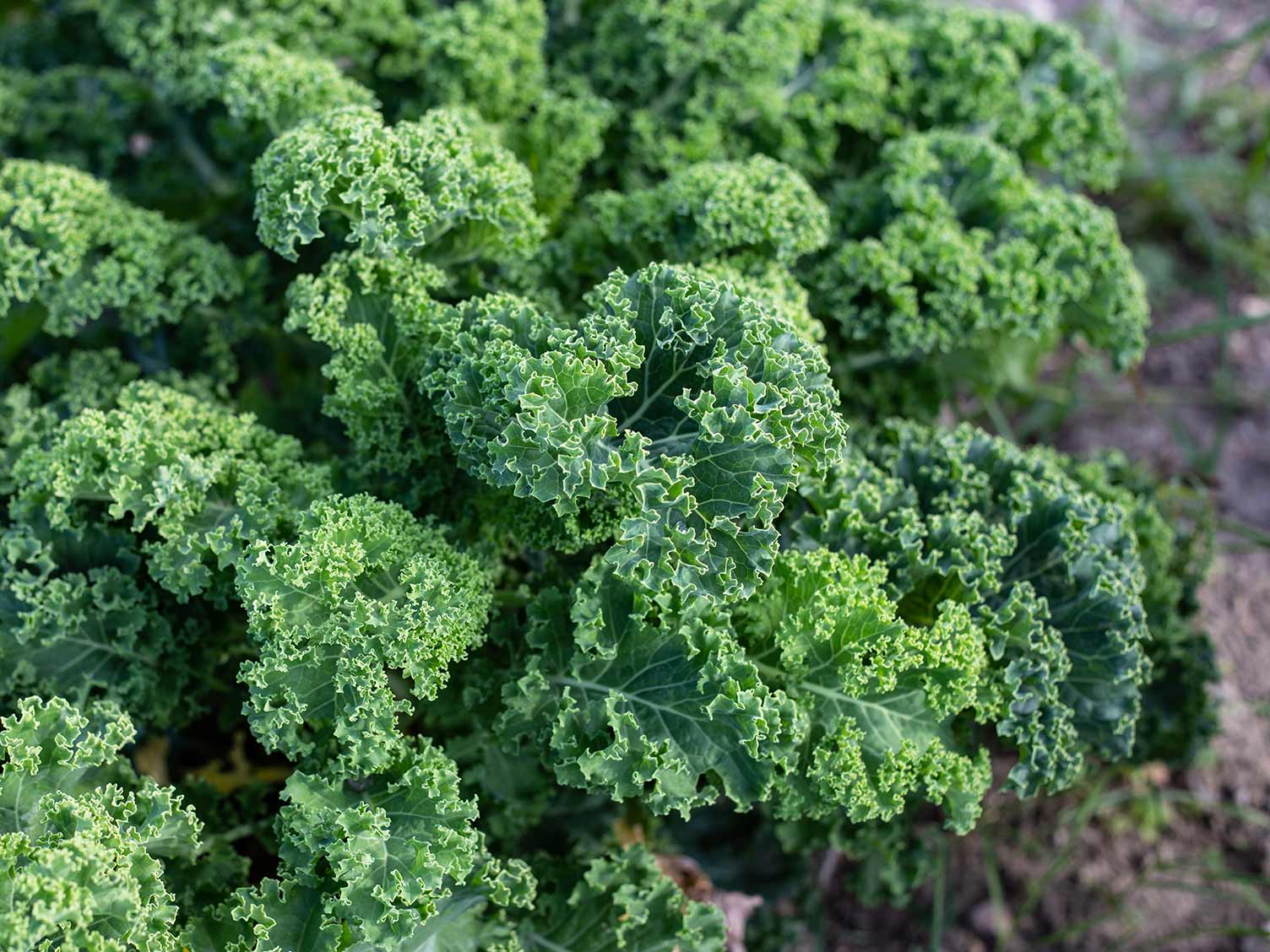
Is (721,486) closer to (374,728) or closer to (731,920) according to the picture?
(374,728)

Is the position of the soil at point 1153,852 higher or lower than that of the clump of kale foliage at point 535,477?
lower

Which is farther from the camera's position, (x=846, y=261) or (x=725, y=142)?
(x=725, y=142)

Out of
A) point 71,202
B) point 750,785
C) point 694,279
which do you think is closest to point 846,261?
point 694,279

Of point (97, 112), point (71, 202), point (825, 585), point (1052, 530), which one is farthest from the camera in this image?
point (97, 112)

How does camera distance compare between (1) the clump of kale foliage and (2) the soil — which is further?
(2) the soil

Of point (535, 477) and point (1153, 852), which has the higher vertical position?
point (535, 477)

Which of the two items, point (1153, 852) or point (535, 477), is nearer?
point (535, 477)

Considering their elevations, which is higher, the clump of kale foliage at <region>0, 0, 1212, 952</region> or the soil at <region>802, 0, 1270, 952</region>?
the clump of kale foliage at <region>0, 0, 1212, 952</region>

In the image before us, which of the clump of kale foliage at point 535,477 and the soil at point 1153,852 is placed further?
the soil at point 1153,852
